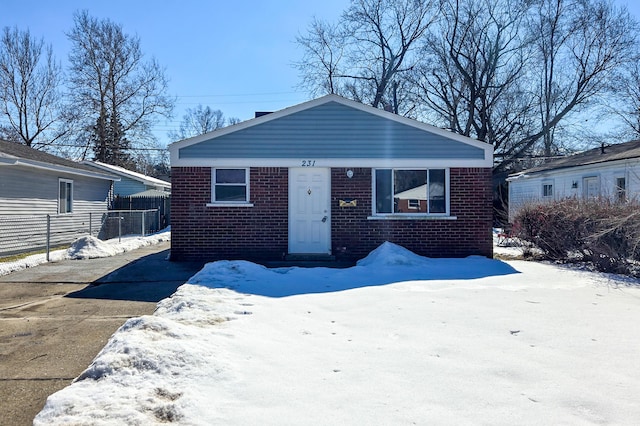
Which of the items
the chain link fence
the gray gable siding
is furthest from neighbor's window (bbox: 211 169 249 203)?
the chain link fence

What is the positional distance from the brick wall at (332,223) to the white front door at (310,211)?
17 centimetres

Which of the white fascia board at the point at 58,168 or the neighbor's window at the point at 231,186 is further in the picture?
the white fascia board at the point at 58,168

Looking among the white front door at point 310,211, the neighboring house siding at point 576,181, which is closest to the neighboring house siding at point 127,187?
the white front door at point 310,211

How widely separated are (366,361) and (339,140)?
7.97m

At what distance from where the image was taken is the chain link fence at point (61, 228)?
1292 cm

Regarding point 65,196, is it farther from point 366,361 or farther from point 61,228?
point 366,361

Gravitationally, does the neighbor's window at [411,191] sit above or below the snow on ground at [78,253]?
above

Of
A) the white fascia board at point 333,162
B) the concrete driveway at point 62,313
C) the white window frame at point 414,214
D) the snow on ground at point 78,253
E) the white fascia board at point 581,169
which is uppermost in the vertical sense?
the white fascia board at point 581,169

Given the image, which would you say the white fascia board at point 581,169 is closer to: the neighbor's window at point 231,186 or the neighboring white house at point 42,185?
the neighbor's window at point 231,186

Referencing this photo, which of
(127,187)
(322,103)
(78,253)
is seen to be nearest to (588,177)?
(322,103)

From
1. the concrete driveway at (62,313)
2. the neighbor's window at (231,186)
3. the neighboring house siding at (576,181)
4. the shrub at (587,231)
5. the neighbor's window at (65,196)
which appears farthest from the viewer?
the neighbor's window at (65,196)

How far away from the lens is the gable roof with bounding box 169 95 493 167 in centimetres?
1127

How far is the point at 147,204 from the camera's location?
82.5 feet

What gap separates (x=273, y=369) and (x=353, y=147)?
8222 mm
